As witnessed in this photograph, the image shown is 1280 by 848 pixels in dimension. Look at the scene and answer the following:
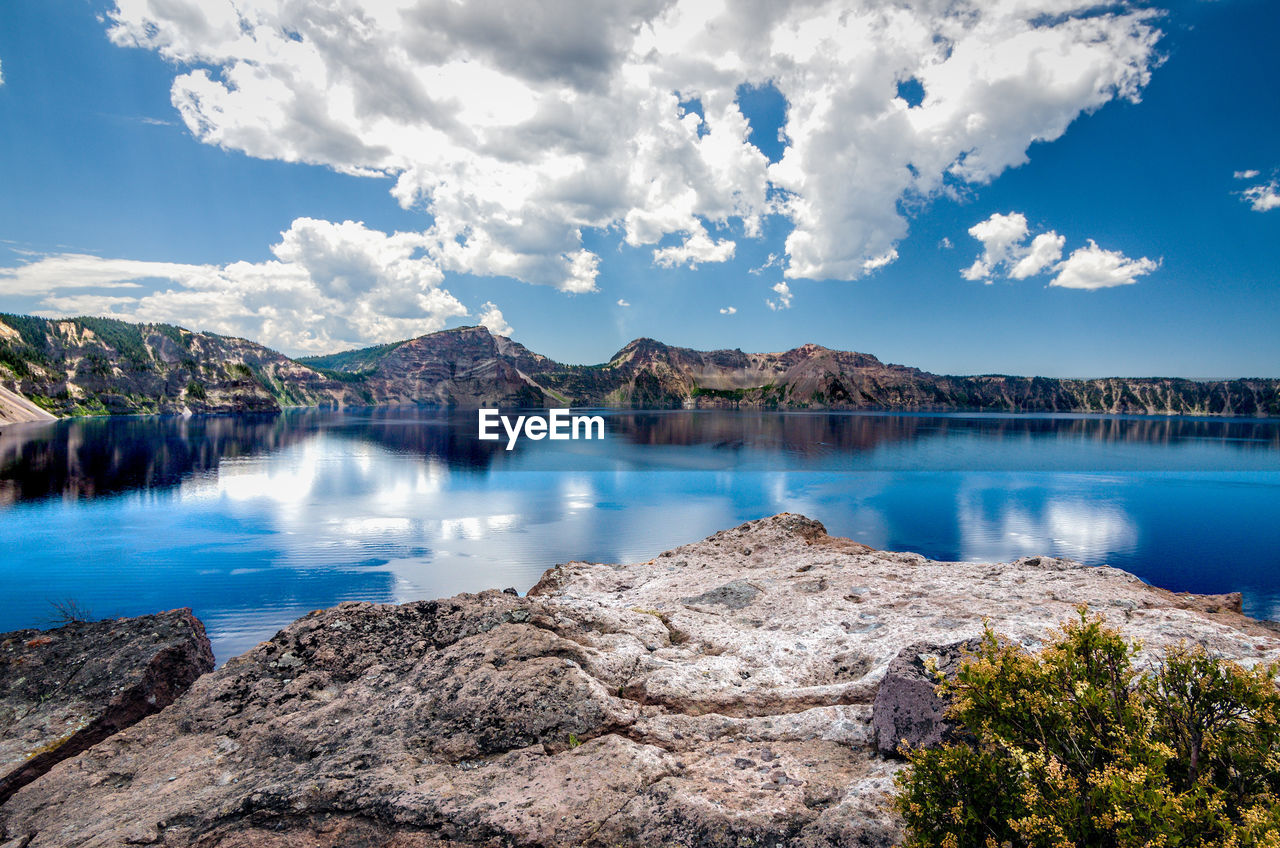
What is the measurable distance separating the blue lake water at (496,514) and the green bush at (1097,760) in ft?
82.4

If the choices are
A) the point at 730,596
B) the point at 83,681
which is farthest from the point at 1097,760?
the point at 83,681

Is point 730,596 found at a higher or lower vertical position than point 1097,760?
lower

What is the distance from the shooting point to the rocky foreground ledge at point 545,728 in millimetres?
6938

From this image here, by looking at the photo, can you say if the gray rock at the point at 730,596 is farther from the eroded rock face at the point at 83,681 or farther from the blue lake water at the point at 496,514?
the blue lake water at the point at 496,514

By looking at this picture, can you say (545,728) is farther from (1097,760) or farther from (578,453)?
(578,453)

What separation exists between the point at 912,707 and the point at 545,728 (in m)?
5.55

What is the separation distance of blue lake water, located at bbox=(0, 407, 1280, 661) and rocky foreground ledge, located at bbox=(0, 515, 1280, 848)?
47.5 ft

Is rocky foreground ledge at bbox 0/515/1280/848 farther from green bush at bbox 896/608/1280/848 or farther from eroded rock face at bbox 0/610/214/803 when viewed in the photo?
green bush at bbox 896/608/1280/848

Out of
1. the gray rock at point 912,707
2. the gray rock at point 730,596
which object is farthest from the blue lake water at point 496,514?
the gray rock at point 912,707

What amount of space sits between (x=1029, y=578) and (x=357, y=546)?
Result: 36326mm

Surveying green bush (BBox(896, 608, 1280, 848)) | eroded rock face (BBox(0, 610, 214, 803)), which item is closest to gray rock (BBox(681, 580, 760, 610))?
green bush (BBox(896, 608, 1280, 848))

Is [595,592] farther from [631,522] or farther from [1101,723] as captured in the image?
[631,522]

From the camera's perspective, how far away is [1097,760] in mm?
5719

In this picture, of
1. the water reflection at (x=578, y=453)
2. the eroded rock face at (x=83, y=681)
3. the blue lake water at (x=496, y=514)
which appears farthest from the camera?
the water reflection at (x=578, y=453)
